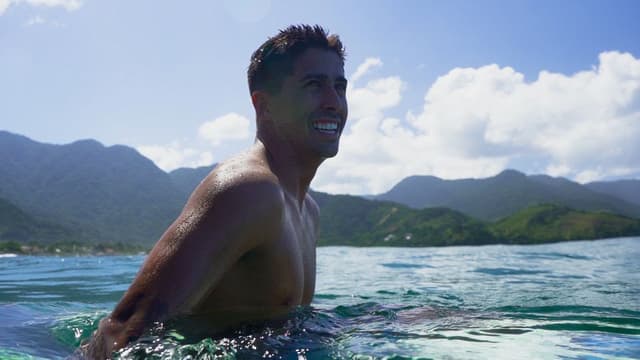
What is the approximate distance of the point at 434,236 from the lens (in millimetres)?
130000

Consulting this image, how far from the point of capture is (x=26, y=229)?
117 meters

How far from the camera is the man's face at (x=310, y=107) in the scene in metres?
4.44

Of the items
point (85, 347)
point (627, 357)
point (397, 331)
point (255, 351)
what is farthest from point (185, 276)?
point (627, 357)

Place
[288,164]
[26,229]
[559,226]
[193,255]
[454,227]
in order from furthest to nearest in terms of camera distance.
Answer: [454,227] → [559,226] → [26,229] → [288,164] → [193,255]

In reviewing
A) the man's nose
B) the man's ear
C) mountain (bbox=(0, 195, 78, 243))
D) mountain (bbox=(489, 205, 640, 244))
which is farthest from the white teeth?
mountain (bbox=(0, 195, 78, 243))


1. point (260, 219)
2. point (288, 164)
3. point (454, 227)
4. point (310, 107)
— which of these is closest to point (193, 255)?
point (260, 219)

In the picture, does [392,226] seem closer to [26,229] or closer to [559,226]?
[559,226]

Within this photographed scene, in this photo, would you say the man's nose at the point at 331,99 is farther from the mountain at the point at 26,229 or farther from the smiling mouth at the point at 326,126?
the mountain at the point at 26,229

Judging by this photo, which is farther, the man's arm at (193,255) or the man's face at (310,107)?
the man's face at (310,107)

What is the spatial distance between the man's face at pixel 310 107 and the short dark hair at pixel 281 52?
58mm

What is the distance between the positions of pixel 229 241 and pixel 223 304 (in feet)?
2.38

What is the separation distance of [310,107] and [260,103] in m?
0.45

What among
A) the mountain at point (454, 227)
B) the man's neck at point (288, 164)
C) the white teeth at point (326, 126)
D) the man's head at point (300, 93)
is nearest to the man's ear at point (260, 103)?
the man's head at point (300, 93)

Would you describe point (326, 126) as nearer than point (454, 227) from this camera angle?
Yes
